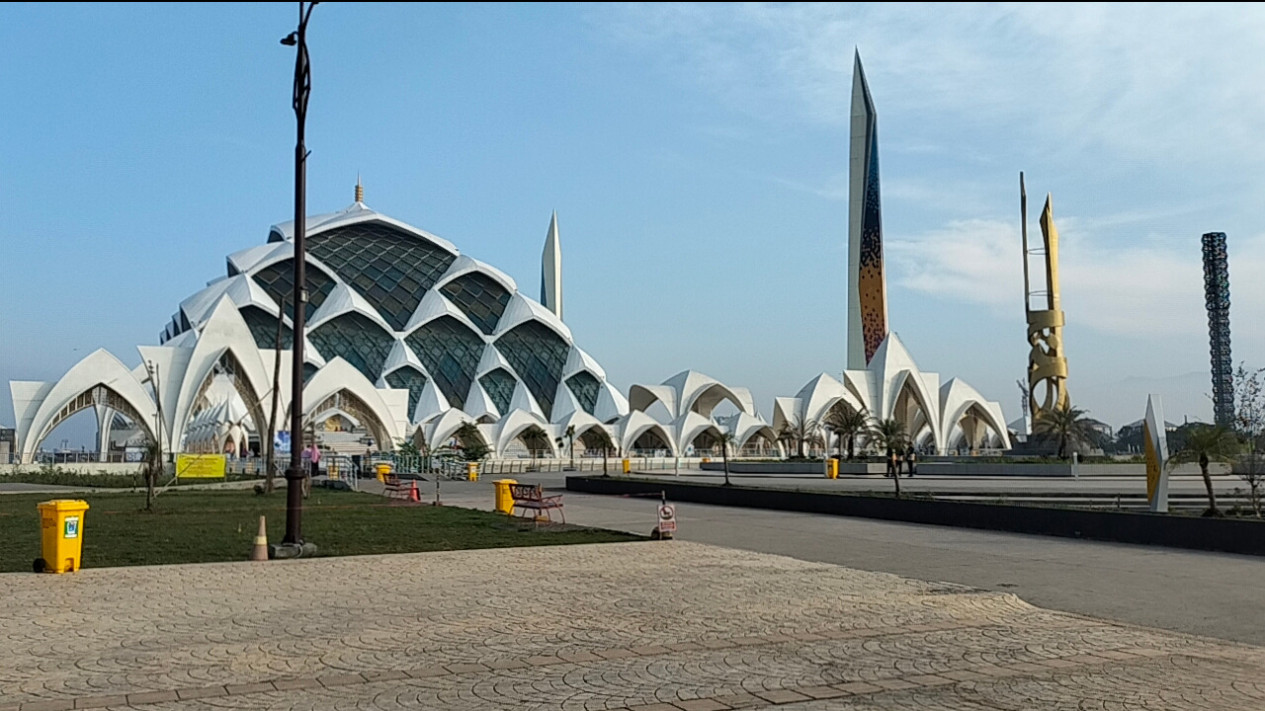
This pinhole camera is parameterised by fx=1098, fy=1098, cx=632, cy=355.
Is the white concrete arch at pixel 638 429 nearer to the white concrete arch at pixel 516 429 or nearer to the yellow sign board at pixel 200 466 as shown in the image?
the white concrete arch at pixel 516 429

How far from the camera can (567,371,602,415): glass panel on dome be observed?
83875 mm

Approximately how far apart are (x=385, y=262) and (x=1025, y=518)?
74.9 metres

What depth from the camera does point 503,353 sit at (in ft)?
278

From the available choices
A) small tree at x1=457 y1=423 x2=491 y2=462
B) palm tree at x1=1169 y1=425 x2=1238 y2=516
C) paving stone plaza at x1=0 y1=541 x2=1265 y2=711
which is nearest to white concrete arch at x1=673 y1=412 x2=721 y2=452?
small tree at x1=457 y1=423 x2=491 y2=462

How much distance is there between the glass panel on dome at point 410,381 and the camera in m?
77.5

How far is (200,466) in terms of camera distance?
131 ft

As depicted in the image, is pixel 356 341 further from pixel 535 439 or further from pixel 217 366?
pixel 217 366

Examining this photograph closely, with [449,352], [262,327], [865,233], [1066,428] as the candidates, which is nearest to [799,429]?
[865,233]

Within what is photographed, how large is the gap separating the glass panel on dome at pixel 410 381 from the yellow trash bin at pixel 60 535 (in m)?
66.9

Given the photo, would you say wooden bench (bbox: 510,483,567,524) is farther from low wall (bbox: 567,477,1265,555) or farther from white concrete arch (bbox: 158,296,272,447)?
white concrete arch (bbox: 158,296,272,447)

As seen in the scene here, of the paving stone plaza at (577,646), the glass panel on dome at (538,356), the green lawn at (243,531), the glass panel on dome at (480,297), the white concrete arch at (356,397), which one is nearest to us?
the paving stone plaza at (577,646)

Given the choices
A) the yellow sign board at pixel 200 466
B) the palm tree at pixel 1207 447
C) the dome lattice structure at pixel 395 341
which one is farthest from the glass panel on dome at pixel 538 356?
the palm tree at pixel 1207 447

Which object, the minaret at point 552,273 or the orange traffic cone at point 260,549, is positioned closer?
the orange traffic cone at point 260,549

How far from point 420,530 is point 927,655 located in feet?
35.2
